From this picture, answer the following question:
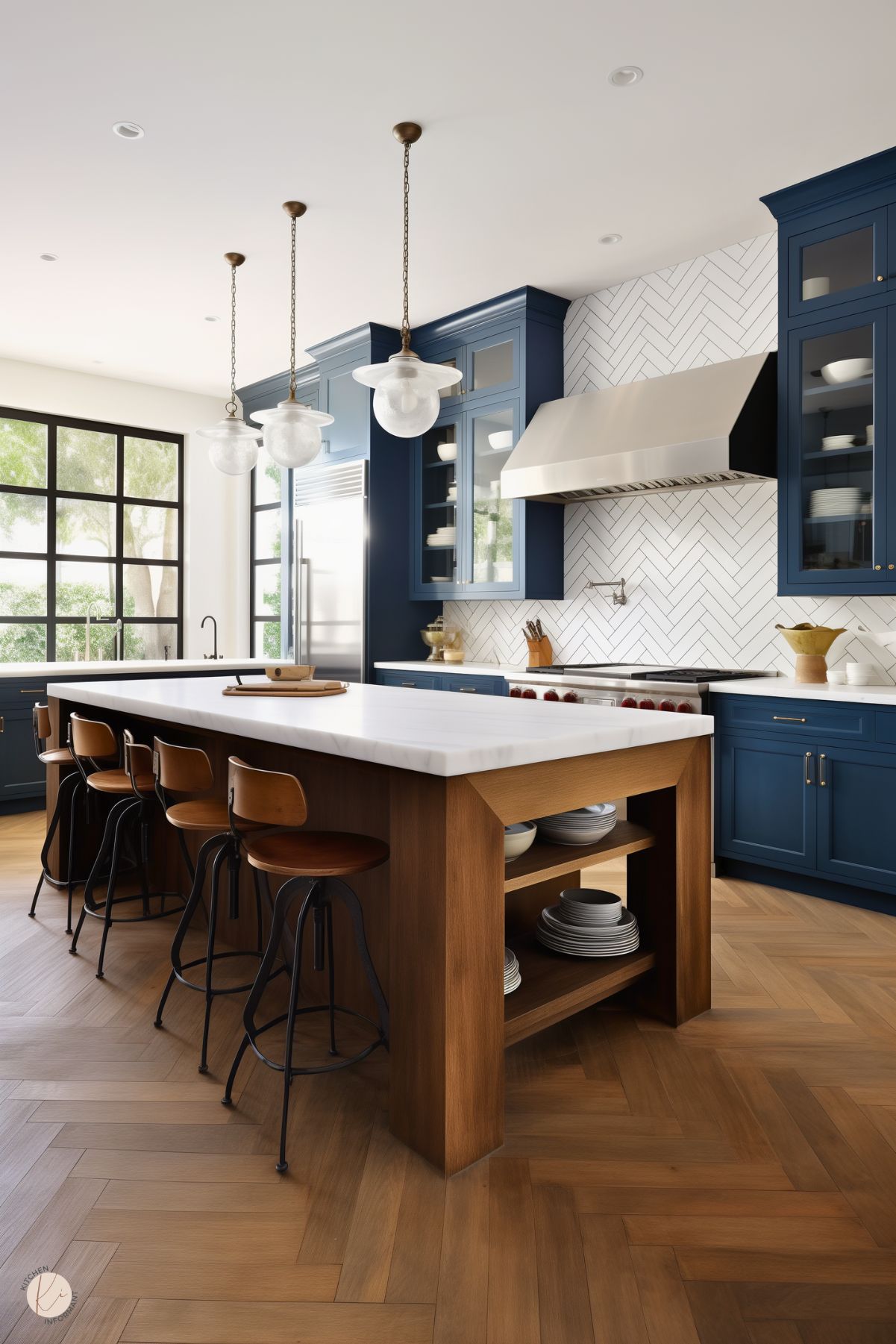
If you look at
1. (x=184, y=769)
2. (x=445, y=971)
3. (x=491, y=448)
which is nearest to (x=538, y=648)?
(x=491, y=448)

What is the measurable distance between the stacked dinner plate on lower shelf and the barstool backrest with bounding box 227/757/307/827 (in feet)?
2.75

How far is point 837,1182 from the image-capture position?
180cm

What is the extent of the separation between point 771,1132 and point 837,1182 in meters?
0.20

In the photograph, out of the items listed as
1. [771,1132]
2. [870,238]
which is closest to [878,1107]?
[771,1132]

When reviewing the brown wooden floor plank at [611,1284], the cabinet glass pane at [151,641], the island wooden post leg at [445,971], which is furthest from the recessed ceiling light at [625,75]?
the cabinet glass pane at [151,641]

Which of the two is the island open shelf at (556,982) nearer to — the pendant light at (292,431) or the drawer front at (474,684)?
the pendant light at (292,431)

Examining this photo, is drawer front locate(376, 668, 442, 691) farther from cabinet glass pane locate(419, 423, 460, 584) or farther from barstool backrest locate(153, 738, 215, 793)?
barstool backrest locate(153, 738, 215, 793)

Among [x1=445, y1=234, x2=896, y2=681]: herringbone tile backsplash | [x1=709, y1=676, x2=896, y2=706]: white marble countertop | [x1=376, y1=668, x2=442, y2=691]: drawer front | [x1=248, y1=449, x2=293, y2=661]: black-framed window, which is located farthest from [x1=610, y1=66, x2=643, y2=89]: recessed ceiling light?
[x1=248, y1=449, x2=293, y2=661]: black-framed window

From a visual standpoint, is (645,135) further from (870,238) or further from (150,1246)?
(150,1246)

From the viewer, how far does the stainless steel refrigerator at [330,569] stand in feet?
18.9

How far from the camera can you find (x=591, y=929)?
8.09 feet

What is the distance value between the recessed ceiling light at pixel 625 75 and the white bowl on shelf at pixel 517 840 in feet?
8.55

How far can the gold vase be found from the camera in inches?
154

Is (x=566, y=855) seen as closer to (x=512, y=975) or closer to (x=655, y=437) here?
(x=512, y=975)
